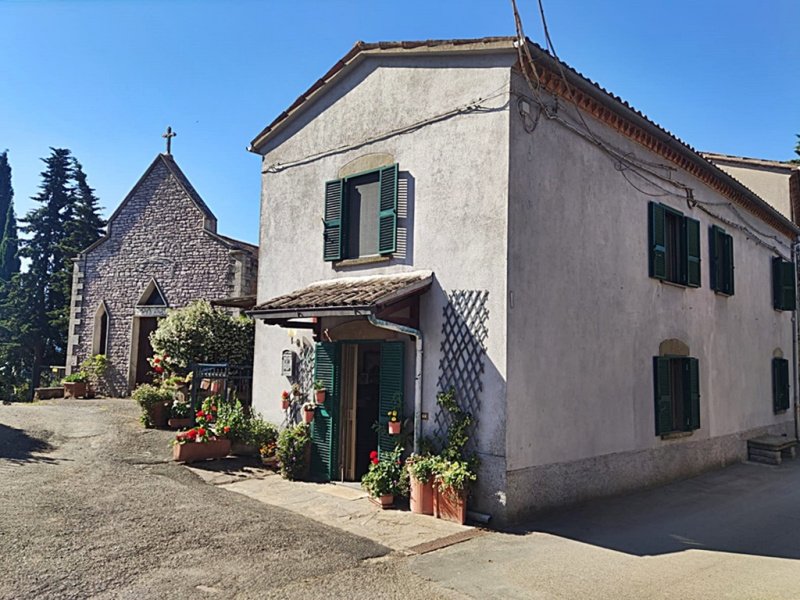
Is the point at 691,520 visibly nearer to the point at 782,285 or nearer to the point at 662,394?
the point at 662,394

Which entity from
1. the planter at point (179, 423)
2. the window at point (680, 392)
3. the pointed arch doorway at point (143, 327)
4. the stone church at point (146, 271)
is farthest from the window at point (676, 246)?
the pointed arch doorway at point (143, 327)

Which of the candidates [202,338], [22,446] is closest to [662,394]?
[202,338]

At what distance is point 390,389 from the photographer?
8.30m

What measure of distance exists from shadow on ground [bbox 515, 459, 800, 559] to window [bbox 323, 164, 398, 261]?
14.4 feet

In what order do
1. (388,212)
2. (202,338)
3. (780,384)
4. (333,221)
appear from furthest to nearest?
1. (780,384)
2. (202,338)
3. (333,221)
4. (388,212)

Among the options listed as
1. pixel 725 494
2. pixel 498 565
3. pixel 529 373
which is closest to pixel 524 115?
pixel 529 373

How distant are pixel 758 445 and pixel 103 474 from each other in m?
12.4

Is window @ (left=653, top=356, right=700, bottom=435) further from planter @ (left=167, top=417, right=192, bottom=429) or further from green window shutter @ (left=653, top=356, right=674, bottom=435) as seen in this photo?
planter @ (left=167, top=417, right=192, bottom=429)

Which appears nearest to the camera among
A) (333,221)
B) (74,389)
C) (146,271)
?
(333,221)

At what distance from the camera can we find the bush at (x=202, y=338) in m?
13.6

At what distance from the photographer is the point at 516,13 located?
661 cm

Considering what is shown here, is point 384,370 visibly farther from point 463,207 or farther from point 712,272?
point 712,272

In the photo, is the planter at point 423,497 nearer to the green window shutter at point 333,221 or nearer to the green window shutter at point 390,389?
the green window shutter at point 390,389

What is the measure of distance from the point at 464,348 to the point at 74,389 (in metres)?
15.1
